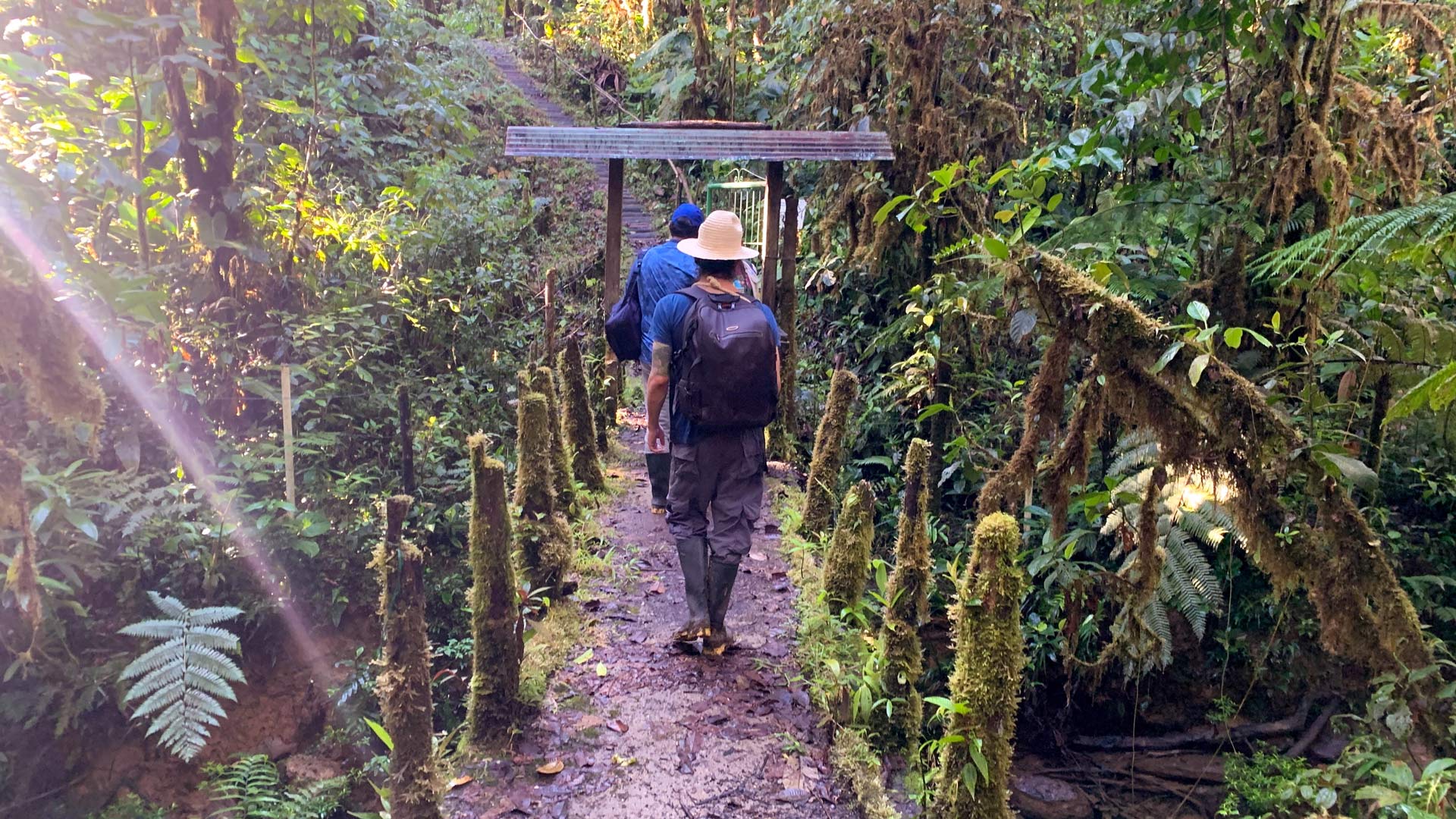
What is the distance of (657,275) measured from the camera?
238 inches

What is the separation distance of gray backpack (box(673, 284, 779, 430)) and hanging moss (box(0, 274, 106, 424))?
3.81 m

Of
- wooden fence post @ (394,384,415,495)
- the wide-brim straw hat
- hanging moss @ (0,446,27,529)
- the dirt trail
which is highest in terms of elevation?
the wide-brim straw hat

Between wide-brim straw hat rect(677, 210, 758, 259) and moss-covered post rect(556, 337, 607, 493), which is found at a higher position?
wide-brim straw hat rect(677, 210, 758, 259)

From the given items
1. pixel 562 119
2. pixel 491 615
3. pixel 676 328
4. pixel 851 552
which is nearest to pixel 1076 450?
pixel 851 552

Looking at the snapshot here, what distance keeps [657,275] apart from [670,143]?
58.9 inches

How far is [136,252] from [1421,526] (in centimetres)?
979

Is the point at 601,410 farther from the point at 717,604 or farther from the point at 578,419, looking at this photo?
the point at 717,604

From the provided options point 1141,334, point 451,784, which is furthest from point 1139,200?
point 451,784

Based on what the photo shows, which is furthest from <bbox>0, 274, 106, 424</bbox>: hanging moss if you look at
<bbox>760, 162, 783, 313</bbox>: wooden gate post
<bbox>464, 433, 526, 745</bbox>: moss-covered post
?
<bbox>760, 162, 783, 313</bbox>: wooden gate post

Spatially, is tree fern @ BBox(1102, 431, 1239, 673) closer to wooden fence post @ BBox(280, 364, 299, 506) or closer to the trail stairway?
wooden fence post @ BBox(280, 364, 299, 506)

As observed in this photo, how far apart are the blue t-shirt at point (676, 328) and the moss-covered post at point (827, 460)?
1.83 metres

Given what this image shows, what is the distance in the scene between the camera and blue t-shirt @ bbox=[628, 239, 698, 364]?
594cm

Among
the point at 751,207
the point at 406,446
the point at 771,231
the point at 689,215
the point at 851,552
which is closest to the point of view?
the point at 406,446

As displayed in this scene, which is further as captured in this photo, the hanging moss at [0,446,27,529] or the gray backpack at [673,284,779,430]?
the hanging moss at [0,446,27,529]
